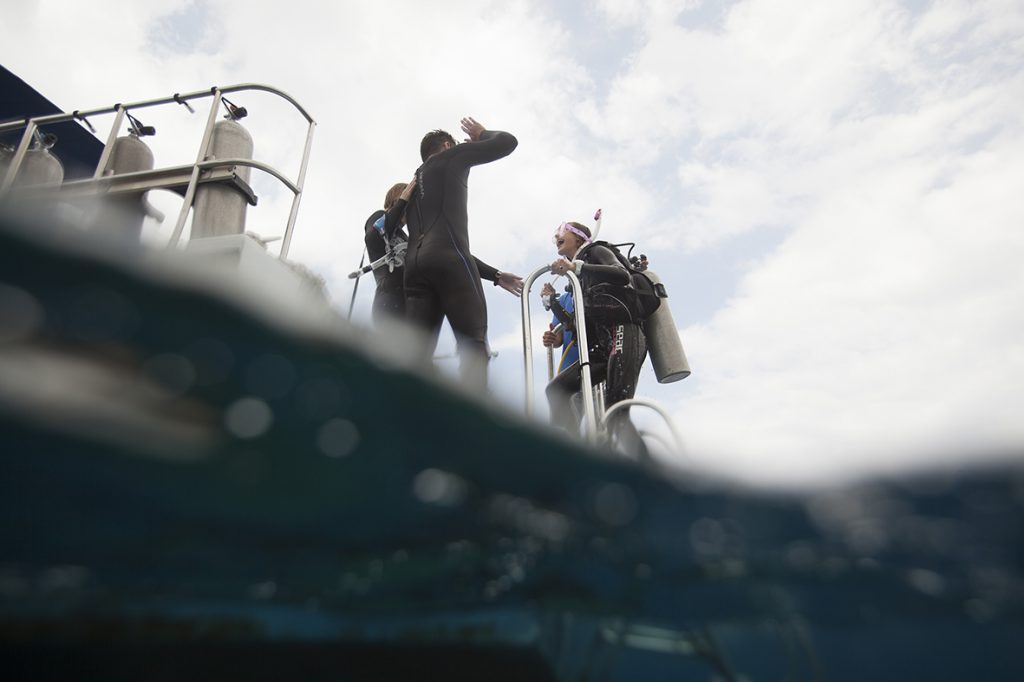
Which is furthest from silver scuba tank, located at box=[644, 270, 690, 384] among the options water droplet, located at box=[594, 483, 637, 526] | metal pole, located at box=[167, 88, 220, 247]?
metal pole, located at box=[167, 88, 220, 247]

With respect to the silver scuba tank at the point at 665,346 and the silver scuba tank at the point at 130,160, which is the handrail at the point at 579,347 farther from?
the silver scuba tank at the point at 130,160

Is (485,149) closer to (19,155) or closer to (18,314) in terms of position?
(18,314)

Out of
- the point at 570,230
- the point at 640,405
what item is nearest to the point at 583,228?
the point at 570,230

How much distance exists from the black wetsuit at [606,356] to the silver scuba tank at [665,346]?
17 cm

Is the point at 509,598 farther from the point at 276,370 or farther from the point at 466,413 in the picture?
the point at 276,370

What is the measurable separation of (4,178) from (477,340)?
387 centimetres

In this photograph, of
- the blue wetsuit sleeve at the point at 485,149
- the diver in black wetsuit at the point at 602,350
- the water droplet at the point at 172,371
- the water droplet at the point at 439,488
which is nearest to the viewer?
the water droplet at the point at 172,371

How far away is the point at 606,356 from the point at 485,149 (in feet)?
4.59

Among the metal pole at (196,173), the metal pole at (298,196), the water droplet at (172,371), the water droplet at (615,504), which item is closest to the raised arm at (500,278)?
the metal pole at (298,196)

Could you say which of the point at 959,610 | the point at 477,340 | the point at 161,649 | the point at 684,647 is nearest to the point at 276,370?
the point at 161,649

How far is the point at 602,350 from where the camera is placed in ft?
11.3

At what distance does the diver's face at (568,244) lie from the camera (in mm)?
4195

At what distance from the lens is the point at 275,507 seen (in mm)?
1163

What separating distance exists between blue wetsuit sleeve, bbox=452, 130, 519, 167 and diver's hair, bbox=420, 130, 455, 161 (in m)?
0.40
